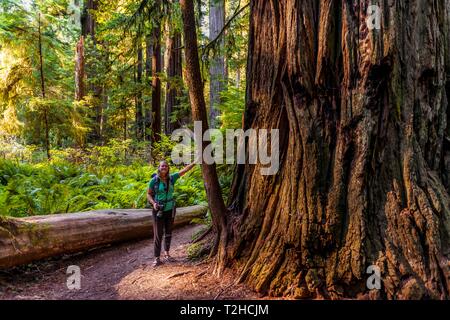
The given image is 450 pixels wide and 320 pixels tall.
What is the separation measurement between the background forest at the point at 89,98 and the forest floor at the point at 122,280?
5.82ft

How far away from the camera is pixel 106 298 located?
4273mm

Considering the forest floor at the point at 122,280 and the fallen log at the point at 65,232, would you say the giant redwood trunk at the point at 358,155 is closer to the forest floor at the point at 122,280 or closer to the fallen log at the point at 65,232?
the forest floor at the point at 122,280

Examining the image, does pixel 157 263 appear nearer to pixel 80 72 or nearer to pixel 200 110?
pixel 200 110

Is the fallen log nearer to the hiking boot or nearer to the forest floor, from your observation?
the forest floor

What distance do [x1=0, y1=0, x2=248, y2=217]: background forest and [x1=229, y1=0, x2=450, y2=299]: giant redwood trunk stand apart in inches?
97.3

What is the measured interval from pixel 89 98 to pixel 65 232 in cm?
858

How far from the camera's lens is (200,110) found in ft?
15.1

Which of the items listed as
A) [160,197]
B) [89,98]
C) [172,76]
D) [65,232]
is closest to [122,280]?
[160,197]

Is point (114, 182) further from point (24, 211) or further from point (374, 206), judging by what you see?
point (374, 206)

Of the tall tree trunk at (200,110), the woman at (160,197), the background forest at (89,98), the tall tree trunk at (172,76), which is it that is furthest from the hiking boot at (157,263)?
the tall tree trunk at (172,76)

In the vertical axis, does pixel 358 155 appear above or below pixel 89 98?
below

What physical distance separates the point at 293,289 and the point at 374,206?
4.15 ft

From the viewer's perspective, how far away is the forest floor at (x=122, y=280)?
13.4 feet

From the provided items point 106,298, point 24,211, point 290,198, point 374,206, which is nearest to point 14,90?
point 24,211
